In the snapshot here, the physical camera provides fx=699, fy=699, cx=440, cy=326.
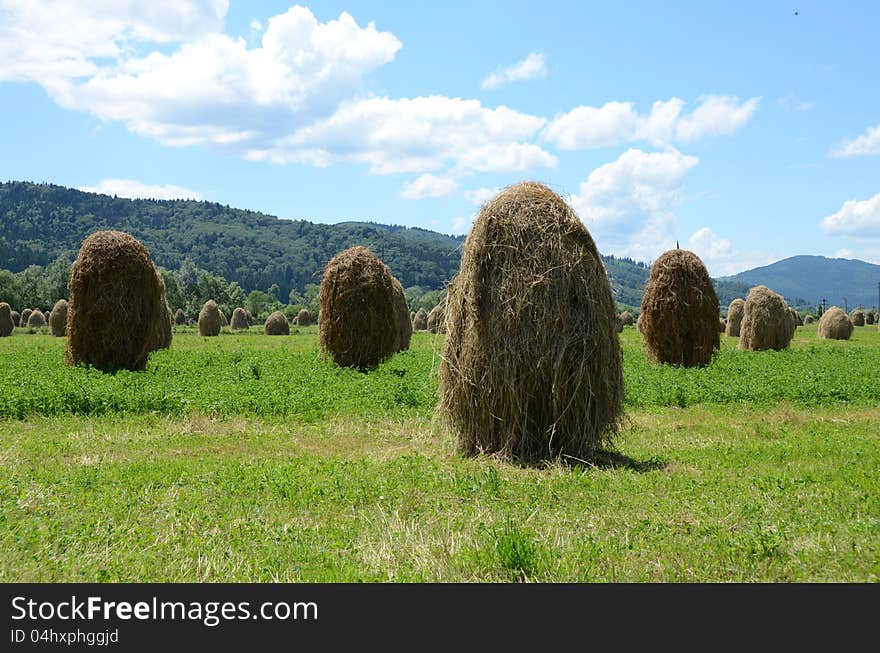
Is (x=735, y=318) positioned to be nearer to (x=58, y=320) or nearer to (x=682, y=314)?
(x=682, y=314)

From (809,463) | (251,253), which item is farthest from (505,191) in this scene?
(251,253)

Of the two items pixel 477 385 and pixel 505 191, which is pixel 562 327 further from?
pixel 505 191

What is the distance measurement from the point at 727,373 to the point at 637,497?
44.5ft

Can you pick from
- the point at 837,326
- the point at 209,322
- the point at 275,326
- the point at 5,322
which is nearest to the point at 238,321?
the point at 275,326

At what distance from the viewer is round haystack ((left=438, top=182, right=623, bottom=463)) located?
9.61 metres

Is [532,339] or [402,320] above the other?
[532,339]

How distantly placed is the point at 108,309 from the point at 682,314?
17.2 m

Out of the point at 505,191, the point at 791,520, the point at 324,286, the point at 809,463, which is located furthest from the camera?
the point at 324,286

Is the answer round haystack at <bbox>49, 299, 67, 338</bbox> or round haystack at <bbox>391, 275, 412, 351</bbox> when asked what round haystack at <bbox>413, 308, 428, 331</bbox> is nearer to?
round haystack at <bbox>49, 299, 67, 338</bbox>

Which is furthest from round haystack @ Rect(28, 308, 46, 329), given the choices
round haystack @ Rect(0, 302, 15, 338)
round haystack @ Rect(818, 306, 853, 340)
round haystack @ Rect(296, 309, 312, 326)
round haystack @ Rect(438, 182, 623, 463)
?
round haystack @ Rect(818, 306, 853, 340)

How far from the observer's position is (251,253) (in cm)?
19062

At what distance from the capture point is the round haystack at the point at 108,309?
63.6 feet

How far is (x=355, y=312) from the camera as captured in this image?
2148cm

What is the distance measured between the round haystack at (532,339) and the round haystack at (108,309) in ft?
42.5
